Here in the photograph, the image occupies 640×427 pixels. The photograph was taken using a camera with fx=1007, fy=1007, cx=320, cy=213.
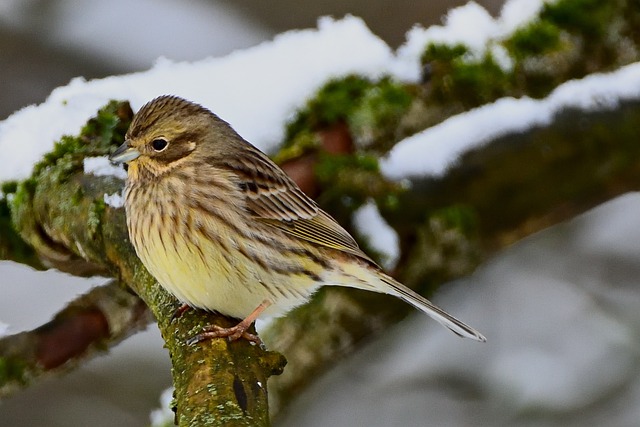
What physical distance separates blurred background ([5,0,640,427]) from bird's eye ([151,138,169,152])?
2.27 m

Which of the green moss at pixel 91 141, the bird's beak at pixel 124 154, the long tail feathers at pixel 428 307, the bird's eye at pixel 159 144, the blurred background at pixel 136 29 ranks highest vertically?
the blurred background at pixel 136 29

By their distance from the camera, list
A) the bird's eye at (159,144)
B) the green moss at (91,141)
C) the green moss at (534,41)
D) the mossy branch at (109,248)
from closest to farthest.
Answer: the mossy branch at (109,248), the bird's eye at (159,144), the green moss at (91,141), the green moss at (534,41)

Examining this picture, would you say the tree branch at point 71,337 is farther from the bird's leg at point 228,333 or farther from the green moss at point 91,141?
the bird's leg at point 228,333

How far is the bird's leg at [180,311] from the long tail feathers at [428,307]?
0.89 m

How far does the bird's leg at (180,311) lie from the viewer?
3.43 metres

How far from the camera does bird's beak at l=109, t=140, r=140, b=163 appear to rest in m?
3.79

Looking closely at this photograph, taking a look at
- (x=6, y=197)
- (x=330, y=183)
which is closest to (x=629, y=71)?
(x=330, y=183)

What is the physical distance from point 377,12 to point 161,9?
159 centimetres

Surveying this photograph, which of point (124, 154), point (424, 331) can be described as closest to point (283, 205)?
point (124, 154)

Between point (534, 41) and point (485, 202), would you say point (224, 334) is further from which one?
Result: point (534, 41)

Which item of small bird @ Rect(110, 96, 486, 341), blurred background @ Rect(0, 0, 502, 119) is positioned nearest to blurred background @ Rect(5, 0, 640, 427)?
blurred background @ Rect(0, 0, 502, 119)

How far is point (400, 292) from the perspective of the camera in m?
4.06

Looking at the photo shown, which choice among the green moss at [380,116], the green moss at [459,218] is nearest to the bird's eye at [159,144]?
the green moss at [380,116]

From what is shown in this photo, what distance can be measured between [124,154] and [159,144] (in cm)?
18
